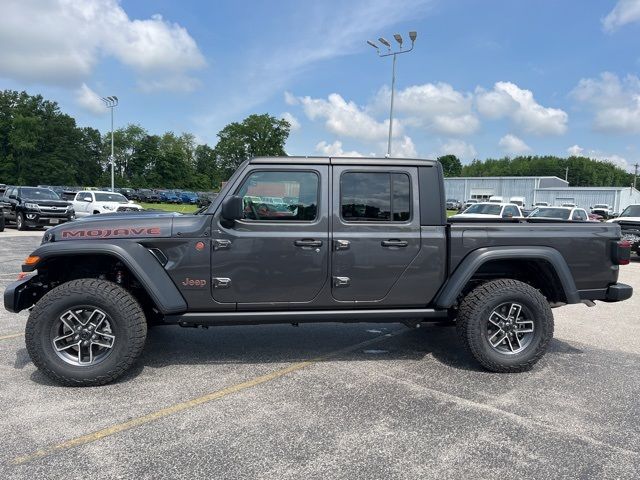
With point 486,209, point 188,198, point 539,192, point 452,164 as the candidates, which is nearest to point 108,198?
point 486,209

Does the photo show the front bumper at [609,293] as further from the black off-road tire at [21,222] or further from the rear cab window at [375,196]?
the black off-road tire at [21,222]

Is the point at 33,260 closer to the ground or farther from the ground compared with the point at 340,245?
closer to the ground

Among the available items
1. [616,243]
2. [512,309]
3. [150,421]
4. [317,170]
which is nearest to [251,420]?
[150,421]

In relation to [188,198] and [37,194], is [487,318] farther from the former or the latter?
[188,198]

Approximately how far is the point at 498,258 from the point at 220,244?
2480mm

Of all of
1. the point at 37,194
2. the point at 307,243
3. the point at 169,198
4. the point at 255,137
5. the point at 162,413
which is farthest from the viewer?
the point at 255,137

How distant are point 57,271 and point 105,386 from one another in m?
1.16

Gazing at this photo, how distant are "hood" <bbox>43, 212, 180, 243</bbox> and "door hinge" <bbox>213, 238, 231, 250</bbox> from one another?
39cm

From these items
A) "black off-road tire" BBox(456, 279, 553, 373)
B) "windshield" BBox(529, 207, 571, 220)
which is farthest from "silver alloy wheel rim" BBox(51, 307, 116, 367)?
"windshield" BBox(529, 207, 571, 220)

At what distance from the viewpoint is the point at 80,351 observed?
399cm

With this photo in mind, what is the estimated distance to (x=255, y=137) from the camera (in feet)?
315

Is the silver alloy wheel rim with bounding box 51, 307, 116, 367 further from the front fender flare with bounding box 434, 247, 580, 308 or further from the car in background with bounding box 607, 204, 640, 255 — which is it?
the car in background with bounding box 607, 204, 640, 255

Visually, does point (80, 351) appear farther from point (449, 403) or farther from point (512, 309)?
point (512, 309)

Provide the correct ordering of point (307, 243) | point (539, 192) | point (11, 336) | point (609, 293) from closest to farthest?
point (307, 243) < point (609, 293) < point (11, 336) < point (539, 192)
